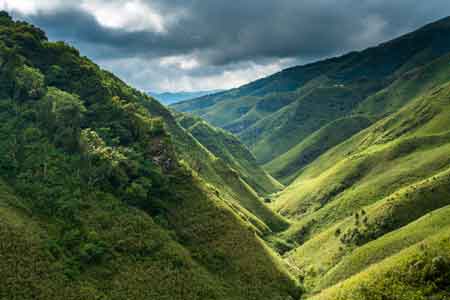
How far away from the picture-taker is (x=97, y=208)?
8356 centimetres

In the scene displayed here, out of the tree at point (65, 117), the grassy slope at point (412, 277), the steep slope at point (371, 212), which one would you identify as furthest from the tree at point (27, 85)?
the grassy slope at point (412, 277)

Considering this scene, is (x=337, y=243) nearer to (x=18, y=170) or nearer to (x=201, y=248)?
(x=201, y=248)

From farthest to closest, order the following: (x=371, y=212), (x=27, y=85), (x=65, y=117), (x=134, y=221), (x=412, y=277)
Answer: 1. (x=371, y=212)
2. (x=27, y=85)
3. (x=65, y=117)
4. (x=134, y=221)
5. (x=412, y=277)

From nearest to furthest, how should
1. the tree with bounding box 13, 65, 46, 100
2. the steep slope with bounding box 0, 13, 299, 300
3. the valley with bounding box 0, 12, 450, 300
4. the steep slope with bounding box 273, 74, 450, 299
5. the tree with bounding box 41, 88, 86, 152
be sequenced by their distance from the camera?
the valley with bounding box 0, 12, 450, 300
the steep slope with bounding box 0, 13, 299, 300
the steep slope with bounding box 273, 74, 450, 299
the tree with bounding box 41, 88, 86, 152
the tree with bounding box 13, 65, 46, 100

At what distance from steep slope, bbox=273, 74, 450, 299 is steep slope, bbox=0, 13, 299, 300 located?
736 inches

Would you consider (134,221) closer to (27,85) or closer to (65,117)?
(65,117)

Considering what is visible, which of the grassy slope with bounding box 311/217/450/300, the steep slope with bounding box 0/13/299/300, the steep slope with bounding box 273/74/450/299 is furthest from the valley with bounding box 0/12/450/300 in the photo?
the steep slope with bounding box 273/74/450/299

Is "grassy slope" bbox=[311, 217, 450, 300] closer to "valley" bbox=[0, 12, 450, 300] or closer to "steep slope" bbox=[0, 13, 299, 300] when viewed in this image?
"valley" bbox=[0, 12, 450, 300]

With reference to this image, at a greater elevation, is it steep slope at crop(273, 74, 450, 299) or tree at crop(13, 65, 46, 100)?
tree at crop(13, 65, 46, 100)

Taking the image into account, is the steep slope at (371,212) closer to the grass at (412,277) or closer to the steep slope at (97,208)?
the grass at (412,277)

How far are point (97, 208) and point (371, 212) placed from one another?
8097cm

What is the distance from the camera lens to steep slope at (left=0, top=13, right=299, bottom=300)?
67062mm

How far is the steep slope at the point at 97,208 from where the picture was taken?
6706 centimetres

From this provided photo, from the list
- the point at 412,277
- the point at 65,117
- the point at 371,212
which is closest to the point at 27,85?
the point at 65,117
